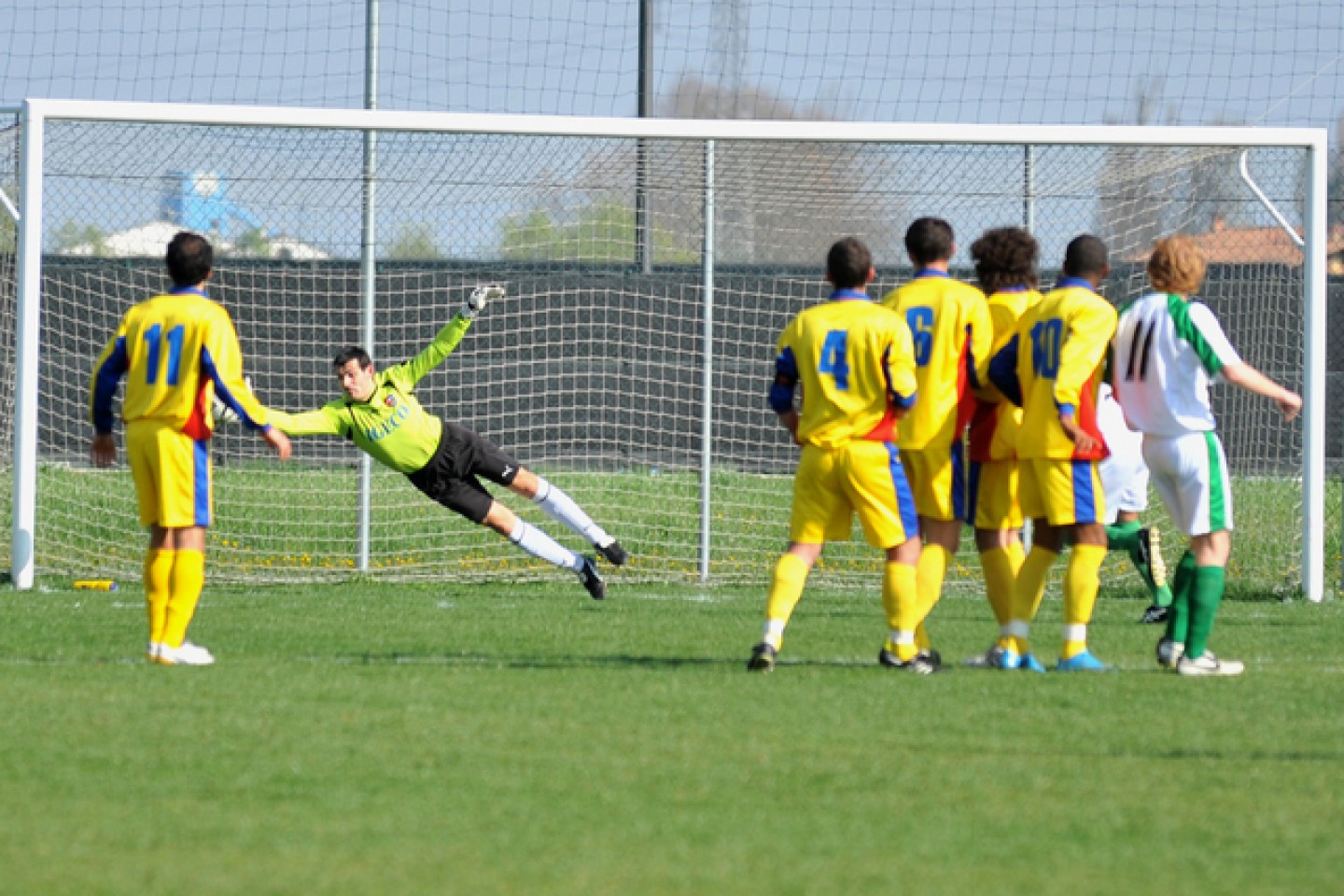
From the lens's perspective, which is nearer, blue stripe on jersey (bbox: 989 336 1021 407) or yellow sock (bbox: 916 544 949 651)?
blue stripe on jersey (bbox: 989 336 1021 407)

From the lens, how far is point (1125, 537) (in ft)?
35.9

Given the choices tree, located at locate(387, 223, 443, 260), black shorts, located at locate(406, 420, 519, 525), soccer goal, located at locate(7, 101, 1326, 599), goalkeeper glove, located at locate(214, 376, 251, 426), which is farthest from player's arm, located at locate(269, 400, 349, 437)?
tree, located at locate(387, 223, 443, 260)

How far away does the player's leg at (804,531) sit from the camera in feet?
26.2

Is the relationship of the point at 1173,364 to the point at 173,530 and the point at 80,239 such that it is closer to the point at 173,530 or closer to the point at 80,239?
the point at 173,530

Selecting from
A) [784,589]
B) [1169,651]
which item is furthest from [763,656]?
[1169,651]

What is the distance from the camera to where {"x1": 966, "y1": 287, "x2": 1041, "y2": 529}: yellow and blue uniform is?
826cm

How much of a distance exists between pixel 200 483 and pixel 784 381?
2507mm

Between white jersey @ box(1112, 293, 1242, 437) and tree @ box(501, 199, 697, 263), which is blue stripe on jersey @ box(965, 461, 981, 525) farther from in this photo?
tree @ box(501, 199, 697, 263)

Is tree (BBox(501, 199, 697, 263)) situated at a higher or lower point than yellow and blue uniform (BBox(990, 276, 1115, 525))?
higher

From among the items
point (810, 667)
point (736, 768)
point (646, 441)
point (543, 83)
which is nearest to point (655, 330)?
point (646, 441)

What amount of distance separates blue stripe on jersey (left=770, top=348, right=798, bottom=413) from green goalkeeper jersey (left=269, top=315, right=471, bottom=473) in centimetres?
372

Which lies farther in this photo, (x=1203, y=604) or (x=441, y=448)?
(x=441, y=448)

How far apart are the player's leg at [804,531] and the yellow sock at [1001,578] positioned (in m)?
0.72

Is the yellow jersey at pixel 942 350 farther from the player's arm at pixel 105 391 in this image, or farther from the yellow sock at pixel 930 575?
the player's arm at pixel 105 391
